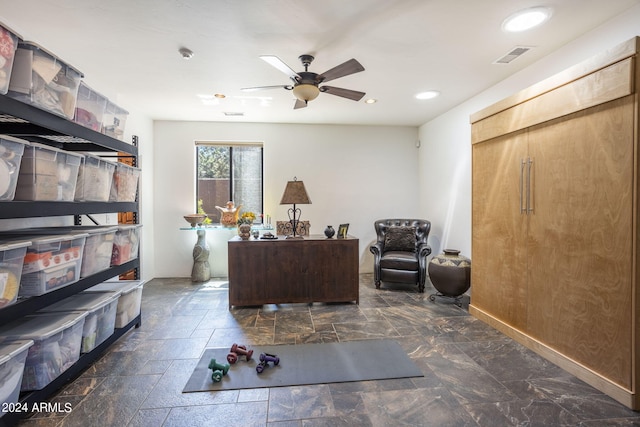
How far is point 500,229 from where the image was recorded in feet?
9.57

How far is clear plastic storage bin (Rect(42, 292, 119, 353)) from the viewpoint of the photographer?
2.19 m

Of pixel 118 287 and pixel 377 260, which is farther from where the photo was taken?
pixel 377 260

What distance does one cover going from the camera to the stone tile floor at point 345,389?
1748mm

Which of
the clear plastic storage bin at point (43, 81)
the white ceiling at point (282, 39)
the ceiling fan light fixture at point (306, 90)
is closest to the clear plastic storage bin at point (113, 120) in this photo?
the clear plastic storage bin at point (43, 81)

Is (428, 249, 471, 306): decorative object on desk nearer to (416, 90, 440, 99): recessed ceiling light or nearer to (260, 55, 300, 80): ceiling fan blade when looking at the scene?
(416, 90, 440, 99): recessed ceiling light

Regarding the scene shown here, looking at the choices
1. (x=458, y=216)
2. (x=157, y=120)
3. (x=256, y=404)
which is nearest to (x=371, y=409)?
(x=256, y=404)

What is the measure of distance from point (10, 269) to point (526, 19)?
3.68 metres

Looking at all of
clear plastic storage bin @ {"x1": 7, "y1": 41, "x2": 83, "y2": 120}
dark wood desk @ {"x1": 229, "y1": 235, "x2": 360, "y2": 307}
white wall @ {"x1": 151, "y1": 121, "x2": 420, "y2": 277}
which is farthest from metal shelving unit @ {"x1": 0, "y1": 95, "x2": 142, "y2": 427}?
white wall @ {"x1": 151, "y1": 121, "x2": 420, "y2": 277}

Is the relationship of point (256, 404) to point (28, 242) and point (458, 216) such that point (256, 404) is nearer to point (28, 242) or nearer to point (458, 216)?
point (28, 242)

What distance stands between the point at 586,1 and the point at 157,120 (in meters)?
5.39

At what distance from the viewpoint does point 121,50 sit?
269 cm

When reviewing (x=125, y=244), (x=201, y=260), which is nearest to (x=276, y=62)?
(x=125, y=244)

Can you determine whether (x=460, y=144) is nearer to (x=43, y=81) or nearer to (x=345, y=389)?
(x=345, y=389)

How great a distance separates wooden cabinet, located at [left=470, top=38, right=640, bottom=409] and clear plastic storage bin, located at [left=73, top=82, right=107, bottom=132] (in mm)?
3461
